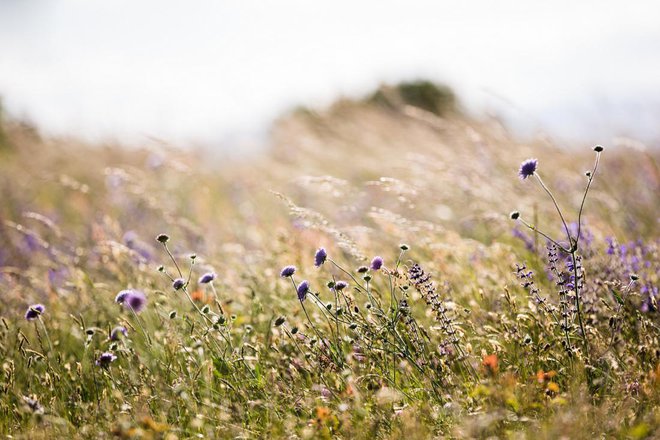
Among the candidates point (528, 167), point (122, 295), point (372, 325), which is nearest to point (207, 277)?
point (122, 295)

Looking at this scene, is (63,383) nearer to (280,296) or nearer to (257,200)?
(280,296)

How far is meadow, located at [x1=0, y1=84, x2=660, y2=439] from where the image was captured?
6.23 feet

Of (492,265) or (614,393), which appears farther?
(492,265)

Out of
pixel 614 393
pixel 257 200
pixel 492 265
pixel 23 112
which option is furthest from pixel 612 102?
pixel 23 112

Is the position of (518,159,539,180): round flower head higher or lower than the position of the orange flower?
higher

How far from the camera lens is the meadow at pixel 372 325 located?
1900 mm

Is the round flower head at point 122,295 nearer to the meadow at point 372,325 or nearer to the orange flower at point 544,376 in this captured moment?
the meadow at point 372,325

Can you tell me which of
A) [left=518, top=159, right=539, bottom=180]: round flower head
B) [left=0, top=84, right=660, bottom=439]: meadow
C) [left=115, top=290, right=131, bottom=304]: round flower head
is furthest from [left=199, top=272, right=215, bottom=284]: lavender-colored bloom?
[left=518, top=159, right=539, bottom=180]: round flower head

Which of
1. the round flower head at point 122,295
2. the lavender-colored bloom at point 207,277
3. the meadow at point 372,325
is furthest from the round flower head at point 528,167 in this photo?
the round flower head at point 122,295

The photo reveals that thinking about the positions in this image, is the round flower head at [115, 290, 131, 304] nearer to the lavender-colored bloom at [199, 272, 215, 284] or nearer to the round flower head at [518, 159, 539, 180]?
the lavender-colored bloom at [199, 272, 215, 284]

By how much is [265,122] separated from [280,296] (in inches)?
420

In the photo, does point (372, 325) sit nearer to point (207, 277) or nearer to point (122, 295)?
point (207, 277)

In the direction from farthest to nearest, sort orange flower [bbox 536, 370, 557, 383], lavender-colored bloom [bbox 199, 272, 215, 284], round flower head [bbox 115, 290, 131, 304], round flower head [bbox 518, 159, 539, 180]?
lavender-colored bloom [bbox 199, 272, 215, 284]
round flower head [bbox 115, 290, 131, 304]
round flower head [bbox 518, 159, 539, 180]
orange flower [bbox 536, 370, 557, 383]

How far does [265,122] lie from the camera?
44.2ft
